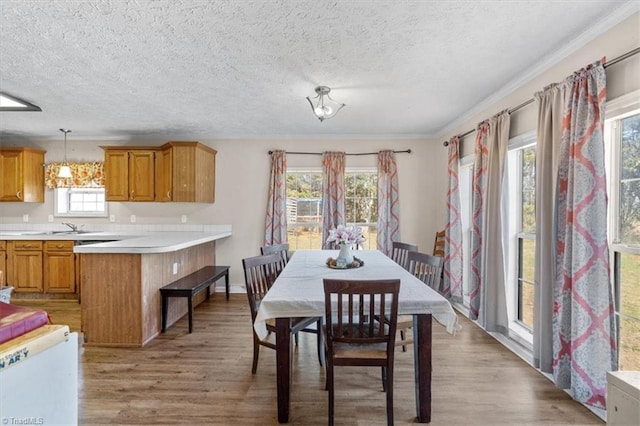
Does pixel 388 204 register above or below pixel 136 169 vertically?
below

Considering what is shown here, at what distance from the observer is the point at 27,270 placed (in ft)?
14.7

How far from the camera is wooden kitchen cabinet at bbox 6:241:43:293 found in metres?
4.46

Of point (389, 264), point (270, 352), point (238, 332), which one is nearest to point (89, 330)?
point (238, 332)

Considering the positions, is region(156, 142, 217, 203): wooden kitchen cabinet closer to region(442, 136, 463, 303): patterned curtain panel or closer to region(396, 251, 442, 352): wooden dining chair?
region(396, 251, 442, 352): wooden dining chair

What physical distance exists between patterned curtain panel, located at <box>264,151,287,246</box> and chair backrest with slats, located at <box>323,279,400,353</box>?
293 centimetres

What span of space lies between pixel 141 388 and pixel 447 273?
3.58 m

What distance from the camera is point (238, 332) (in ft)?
11.0

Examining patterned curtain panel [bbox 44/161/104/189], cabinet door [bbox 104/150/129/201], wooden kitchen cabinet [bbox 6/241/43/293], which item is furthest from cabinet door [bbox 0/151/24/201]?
cabinet door [bbox 104/150/129/201]

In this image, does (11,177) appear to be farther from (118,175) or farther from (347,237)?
(347,237)

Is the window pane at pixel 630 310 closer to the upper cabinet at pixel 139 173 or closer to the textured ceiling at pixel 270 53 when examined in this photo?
the textured ceiling at pixel 270 53

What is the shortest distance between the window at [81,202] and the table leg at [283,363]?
179 inches

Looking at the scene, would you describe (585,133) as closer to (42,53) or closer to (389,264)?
(389,264)

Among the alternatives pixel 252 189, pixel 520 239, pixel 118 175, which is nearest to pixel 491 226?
pixel 520 239

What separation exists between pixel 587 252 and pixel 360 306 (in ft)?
4.75
